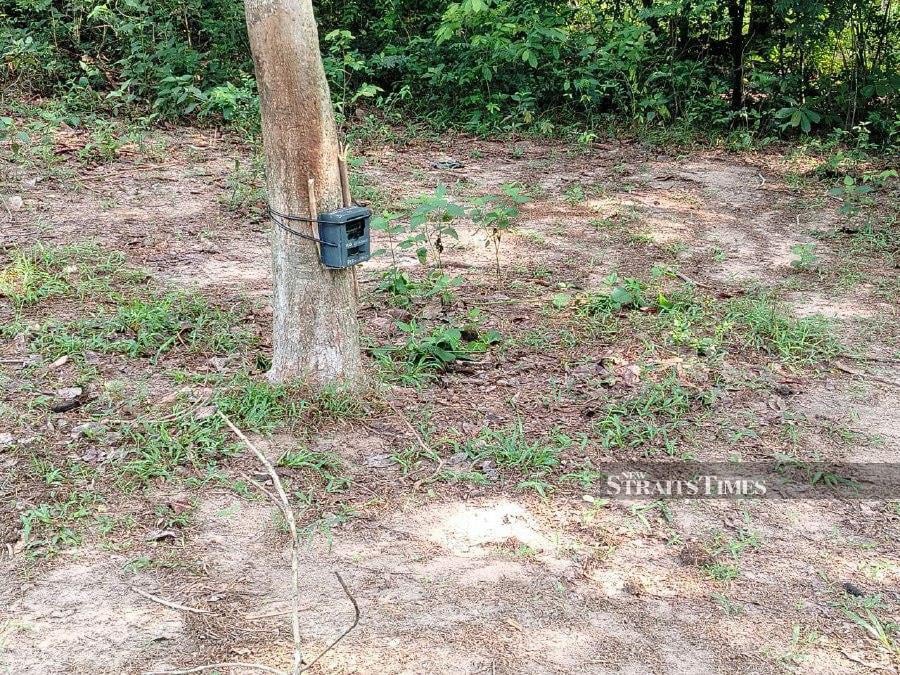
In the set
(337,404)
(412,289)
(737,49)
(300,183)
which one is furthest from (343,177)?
Answer: (737,49)

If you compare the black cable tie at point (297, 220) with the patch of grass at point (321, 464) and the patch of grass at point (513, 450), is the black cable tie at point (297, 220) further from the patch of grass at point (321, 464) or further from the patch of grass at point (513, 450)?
the patch of grass at point (513, 450)

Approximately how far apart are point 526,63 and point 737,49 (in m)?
1.84

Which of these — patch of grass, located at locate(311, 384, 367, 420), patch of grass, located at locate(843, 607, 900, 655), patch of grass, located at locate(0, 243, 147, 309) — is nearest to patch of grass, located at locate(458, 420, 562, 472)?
patch of grass, located at locate(311, 384, 367, 420)

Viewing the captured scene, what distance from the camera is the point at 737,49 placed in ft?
26.2

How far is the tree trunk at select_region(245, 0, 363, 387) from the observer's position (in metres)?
3.30

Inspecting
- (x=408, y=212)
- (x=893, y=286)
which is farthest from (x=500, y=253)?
(x=893, y=286)

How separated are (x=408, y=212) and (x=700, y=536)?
3568mm

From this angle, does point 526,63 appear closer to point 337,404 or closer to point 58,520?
point 337,404

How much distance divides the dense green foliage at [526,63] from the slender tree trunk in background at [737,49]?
1 cm

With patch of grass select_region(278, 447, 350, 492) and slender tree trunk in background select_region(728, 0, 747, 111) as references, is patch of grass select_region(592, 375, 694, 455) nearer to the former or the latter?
patch of grass select_region(278, 447, 350, 492)

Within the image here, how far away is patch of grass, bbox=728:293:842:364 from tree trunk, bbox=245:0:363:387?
1964 millimetres

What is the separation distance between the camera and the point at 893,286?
5.08 metres

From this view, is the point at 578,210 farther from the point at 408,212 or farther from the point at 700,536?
the point at 700,536

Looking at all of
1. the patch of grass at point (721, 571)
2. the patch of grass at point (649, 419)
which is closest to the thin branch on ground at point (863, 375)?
the patch of grass at point (649, 419)
